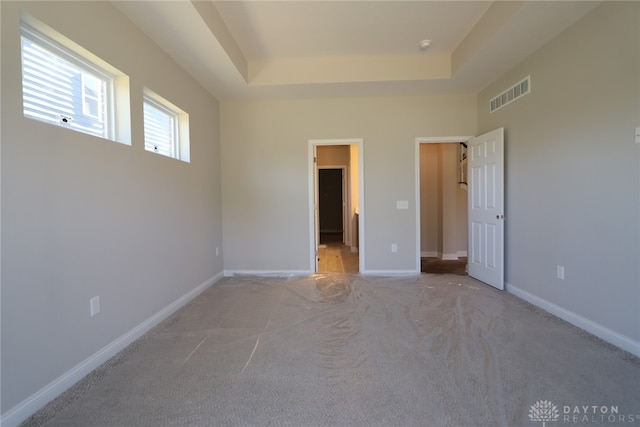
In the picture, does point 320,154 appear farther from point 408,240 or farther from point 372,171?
point 408,240

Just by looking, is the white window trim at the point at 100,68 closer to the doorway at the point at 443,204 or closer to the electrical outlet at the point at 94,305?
the electrical outlet at the point at 94,305

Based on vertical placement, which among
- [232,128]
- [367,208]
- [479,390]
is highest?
[232,128]

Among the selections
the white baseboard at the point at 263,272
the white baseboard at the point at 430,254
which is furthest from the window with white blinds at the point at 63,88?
the white baseboard at the point at 430,254

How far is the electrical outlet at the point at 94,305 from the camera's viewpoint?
175 cm

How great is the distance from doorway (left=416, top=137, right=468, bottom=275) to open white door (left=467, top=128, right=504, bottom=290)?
115 cm

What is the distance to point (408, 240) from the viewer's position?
391 centimetres

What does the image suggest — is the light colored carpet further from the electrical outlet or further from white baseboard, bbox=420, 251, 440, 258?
white baseboard, bbox=420, 251, 440, 258

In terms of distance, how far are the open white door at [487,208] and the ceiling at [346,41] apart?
0.86m

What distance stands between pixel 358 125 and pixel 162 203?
2.75 meters

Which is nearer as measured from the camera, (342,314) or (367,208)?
(342,314)

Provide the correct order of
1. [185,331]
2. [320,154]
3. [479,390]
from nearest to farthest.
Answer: [479,390] → [185,331] → [320,154]

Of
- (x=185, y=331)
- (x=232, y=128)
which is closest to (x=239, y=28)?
(x=232, y=128)

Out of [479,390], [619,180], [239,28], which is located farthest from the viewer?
[239,28]

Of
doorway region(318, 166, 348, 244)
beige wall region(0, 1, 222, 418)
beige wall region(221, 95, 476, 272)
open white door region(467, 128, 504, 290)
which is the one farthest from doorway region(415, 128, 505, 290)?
doorway region(318, 166, 348, 244)
